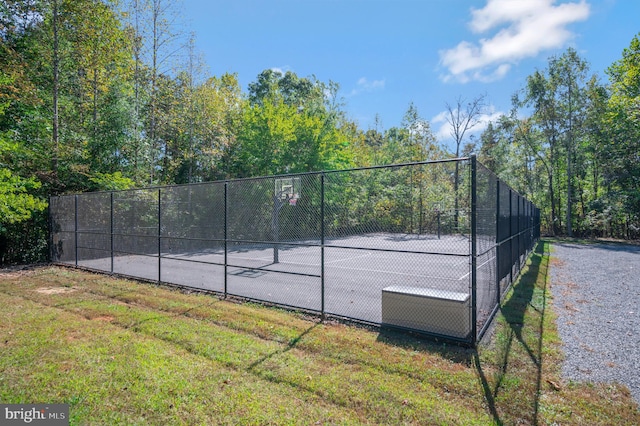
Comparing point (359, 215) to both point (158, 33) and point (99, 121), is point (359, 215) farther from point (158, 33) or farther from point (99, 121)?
point (158, 33)

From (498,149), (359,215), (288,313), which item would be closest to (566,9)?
(359,215)

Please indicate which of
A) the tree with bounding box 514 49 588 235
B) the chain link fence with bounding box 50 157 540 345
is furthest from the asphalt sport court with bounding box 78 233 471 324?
the tree with bounding box 514 49 588 235

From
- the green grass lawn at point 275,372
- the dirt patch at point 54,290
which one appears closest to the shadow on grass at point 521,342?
the green grass lawn at point 275,372

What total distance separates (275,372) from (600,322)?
478cm

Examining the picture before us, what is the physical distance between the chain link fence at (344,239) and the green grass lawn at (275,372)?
0.57 metres

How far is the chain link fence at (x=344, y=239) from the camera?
432 centimetres

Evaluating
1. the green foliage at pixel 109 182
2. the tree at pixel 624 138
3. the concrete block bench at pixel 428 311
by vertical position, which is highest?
the tree at pixel 624 138

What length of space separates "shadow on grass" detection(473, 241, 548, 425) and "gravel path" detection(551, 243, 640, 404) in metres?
0.27

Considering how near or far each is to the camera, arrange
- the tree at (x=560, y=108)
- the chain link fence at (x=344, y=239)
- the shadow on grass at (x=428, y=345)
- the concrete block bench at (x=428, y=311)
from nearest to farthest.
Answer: the shadow on grass at (x=428, y=345)
the concrete block bench at (x=428, y=311)
the chain link fence at (x=344, y=239)
the tree at (x=560, y=108)

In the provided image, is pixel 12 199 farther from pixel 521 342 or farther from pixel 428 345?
pixel 521 342

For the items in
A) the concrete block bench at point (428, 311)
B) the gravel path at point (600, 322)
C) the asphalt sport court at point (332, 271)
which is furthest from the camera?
the asphalt sport court at point (332, 271)

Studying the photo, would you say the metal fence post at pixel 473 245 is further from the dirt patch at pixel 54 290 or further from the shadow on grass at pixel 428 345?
the dirt patch at pixel 54 290

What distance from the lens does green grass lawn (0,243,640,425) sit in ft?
8.79

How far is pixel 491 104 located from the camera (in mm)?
27062
